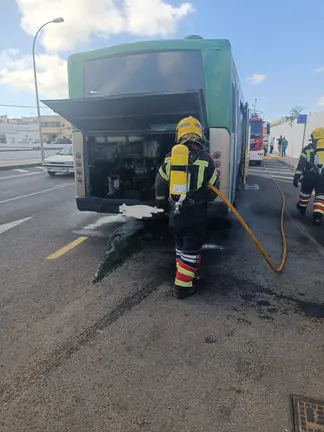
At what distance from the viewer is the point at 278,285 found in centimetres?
410

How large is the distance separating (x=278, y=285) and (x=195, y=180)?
1667mm

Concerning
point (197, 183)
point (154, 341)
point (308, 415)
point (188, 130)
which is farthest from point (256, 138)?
point (308, 415)

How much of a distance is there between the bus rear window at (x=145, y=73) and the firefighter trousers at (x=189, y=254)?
2329 millimetres

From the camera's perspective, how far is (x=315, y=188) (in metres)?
7.18

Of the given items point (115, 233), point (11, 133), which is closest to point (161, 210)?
point (115, 233)

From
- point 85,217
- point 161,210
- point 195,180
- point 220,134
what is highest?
point 220,134

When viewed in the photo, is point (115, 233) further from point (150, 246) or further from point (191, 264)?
point (191, 264)

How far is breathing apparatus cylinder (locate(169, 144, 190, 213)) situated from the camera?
3.63 metres

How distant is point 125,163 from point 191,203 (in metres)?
2.73

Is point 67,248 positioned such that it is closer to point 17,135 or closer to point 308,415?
point 308,415

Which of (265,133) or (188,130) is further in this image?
(265,133)

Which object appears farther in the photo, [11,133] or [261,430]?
[11,133]

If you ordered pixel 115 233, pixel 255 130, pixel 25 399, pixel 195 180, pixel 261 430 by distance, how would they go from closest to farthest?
pixel 261 430
pixel 25 399
pixel 195 180
pixel 115 233
pixel 255 130

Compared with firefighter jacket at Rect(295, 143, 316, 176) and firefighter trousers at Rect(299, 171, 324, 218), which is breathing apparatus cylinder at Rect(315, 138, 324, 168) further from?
firefighter trousers at Rect(299, 171, 324, 218)
